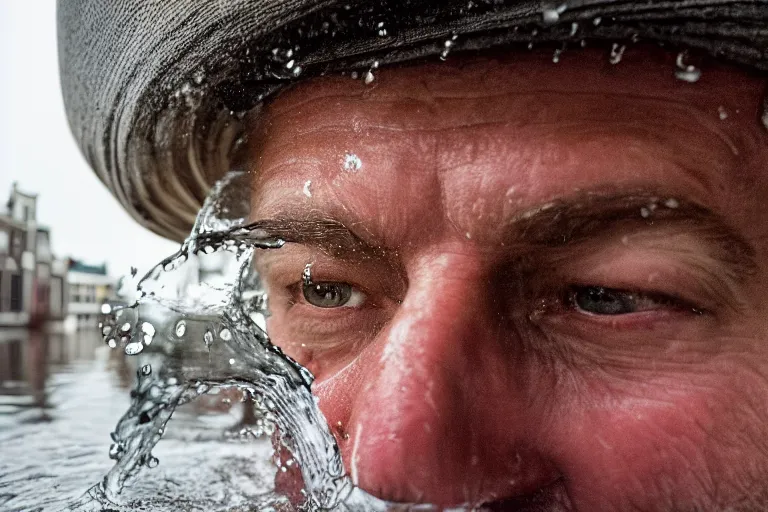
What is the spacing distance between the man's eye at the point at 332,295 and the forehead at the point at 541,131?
159 mm

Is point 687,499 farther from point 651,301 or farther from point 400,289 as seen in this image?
point 400,289

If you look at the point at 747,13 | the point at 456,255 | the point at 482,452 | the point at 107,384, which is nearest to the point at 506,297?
the point at 456,255

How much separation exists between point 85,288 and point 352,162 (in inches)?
598

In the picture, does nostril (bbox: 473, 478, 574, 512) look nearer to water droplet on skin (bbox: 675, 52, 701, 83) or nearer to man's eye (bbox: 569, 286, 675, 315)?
man's eye (bbox: 569, 286, 675, 315)

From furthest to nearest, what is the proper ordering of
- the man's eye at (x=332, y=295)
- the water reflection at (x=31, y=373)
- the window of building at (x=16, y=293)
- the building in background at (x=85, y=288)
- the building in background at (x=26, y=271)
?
the building in background at (x=85, y=288) → the window of building at (x=16, y=293) → the building in background at (x=26, y=271) → the water reflection at (x=31, y=373) → the man's eye at (x=332, y=295)

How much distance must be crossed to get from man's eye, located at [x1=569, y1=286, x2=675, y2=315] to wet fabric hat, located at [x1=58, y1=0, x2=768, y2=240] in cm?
29

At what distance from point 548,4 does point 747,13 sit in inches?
8.0

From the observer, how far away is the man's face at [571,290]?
0.73 metres

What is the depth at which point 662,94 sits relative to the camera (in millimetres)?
762

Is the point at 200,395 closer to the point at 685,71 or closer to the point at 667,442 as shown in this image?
the point at 667,442

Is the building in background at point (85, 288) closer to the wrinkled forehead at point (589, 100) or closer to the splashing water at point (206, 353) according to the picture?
the splashing water at point (206, 353)

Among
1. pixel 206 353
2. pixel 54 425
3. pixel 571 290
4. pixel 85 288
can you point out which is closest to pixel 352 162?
pixel 571 290

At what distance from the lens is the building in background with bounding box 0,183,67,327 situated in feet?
31.8

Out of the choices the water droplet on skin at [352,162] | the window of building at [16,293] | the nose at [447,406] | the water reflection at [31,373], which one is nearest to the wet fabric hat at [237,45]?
the water droplet on skin at [352,162]
